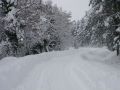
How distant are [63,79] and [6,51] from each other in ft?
54.0

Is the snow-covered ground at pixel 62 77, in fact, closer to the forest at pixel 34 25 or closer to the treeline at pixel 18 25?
the forest at pixel 34 25

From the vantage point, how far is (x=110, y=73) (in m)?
10.7

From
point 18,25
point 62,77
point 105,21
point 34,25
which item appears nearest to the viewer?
point 62,77

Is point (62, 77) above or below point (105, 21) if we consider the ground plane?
below

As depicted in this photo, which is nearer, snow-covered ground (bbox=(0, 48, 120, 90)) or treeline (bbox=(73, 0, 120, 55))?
snow-covered ground (bbox=(0, 48, 120, 90))

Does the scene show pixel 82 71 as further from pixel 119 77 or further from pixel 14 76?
pixel 14 76

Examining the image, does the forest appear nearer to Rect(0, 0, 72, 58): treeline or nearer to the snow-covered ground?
Rect(0, 0, 72, 58): treeline

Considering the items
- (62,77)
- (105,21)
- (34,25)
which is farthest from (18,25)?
(62,77)

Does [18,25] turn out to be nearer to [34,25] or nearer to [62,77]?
[34,25]

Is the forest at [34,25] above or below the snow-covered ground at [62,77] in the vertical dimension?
above

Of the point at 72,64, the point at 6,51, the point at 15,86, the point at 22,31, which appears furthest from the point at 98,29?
the point at 6,51

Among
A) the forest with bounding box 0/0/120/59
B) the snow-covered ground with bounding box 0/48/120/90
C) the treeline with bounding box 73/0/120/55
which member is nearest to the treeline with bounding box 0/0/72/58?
the forest with bounding box 0/0/120/59

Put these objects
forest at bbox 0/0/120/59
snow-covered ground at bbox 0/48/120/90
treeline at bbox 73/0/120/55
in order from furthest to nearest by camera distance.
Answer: forest at bbox 0/0/120/59
treeline at bbox 73/0/120/55
snow-covered ground at bbox 0/48/120/90

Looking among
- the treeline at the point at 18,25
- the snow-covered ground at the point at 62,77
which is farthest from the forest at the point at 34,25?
the snow-covered ground at the point at 62,77
